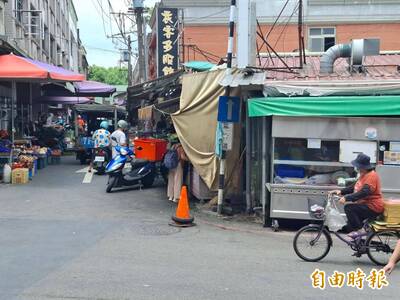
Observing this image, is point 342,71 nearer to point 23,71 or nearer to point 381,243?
point 381,243

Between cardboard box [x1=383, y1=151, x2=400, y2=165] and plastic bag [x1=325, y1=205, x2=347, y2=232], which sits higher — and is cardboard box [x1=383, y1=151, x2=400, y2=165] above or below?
above

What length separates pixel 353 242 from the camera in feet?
23.8

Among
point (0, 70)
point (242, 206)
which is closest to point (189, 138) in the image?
point (242, 206)

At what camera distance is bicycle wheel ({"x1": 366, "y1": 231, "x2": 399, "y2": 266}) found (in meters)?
7.11

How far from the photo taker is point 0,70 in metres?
14.6

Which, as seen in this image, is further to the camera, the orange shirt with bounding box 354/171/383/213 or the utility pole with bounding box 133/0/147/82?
the utility pole with bounding box 133/0/147/82

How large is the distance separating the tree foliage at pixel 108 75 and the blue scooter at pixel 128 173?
7995 centimetres

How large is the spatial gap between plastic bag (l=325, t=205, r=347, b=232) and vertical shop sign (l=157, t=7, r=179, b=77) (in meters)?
18.0

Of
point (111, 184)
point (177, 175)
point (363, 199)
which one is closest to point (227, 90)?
point (177, 175)

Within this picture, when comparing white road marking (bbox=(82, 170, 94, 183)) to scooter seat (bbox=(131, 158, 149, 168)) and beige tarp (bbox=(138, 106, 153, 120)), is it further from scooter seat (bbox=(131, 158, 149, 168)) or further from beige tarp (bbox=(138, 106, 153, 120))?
beige tarp (bbox=(138, 106, 153, 120))

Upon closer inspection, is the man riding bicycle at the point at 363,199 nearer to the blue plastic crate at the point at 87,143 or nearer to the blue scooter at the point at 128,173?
the blue scooter at the point at 128,173

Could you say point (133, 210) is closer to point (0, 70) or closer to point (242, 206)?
point (242, 206)

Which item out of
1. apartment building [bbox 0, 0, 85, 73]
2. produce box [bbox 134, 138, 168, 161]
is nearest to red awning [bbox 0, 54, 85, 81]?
apartment building [bbox 0, 0, 85, 73]

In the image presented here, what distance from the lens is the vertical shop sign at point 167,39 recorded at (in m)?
24.2
